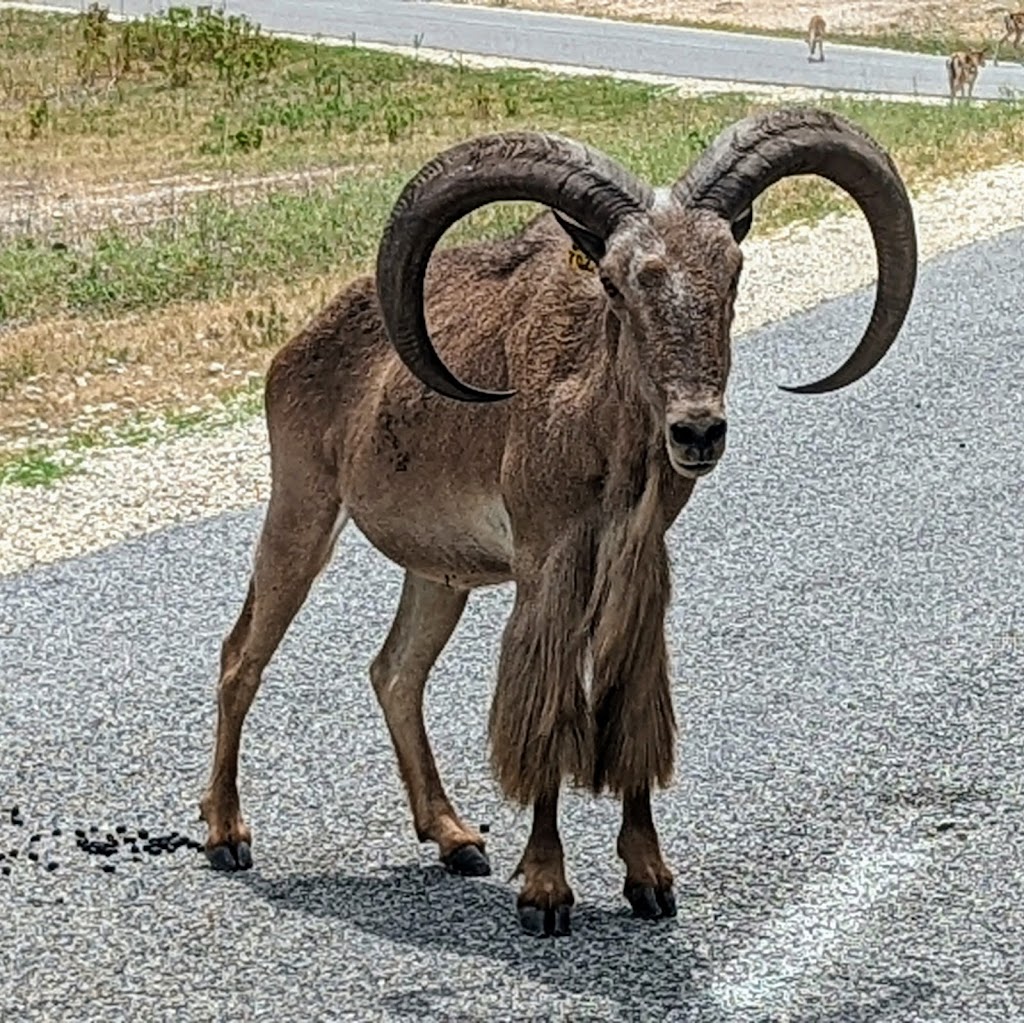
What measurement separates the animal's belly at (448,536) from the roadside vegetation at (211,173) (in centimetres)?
487

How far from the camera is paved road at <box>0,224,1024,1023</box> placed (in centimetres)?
625

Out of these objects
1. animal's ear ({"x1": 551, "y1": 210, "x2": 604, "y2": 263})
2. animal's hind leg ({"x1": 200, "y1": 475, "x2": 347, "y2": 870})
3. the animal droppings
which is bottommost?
the animal droppings

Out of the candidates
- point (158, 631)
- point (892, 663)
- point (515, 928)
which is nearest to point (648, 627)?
point (515, 928)

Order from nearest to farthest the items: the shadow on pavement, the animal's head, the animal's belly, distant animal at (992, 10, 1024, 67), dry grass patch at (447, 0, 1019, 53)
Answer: the animal's head, the shadow on pavement, the animal's belly, distant animal at (992, 10, 1024, 67), dry grass patch at (447, 0, 1019, 53)

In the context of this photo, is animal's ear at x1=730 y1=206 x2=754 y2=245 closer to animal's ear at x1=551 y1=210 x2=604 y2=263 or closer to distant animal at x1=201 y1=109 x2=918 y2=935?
distant animal at x1=201 y1=109 x2=918 y2=935

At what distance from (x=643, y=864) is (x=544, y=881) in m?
0.26

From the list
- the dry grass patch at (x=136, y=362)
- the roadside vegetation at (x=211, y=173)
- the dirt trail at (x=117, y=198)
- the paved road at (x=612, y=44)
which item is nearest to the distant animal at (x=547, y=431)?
the roadside vegetation at (x=211, y=173)

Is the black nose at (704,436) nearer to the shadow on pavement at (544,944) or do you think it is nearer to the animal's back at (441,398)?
the animal's back at (441,398)

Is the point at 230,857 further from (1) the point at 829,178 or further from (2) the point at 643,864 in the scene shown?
(1) the point at 829,178

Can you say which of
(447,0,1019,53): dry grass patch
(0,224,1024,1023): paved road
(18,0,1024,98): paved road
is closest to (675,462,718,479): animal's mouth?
(0,224,1024,1023): paved road

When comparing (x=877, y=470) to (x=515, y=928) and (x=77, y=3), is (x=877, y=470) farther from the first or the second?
(x=77, y=3)

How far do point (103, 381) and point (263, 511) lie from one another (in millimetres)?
3176

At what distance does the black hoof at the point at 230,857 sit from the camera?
23.1 feet

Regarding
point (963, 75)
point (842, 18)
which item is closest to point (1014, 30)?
point (842, 18)
